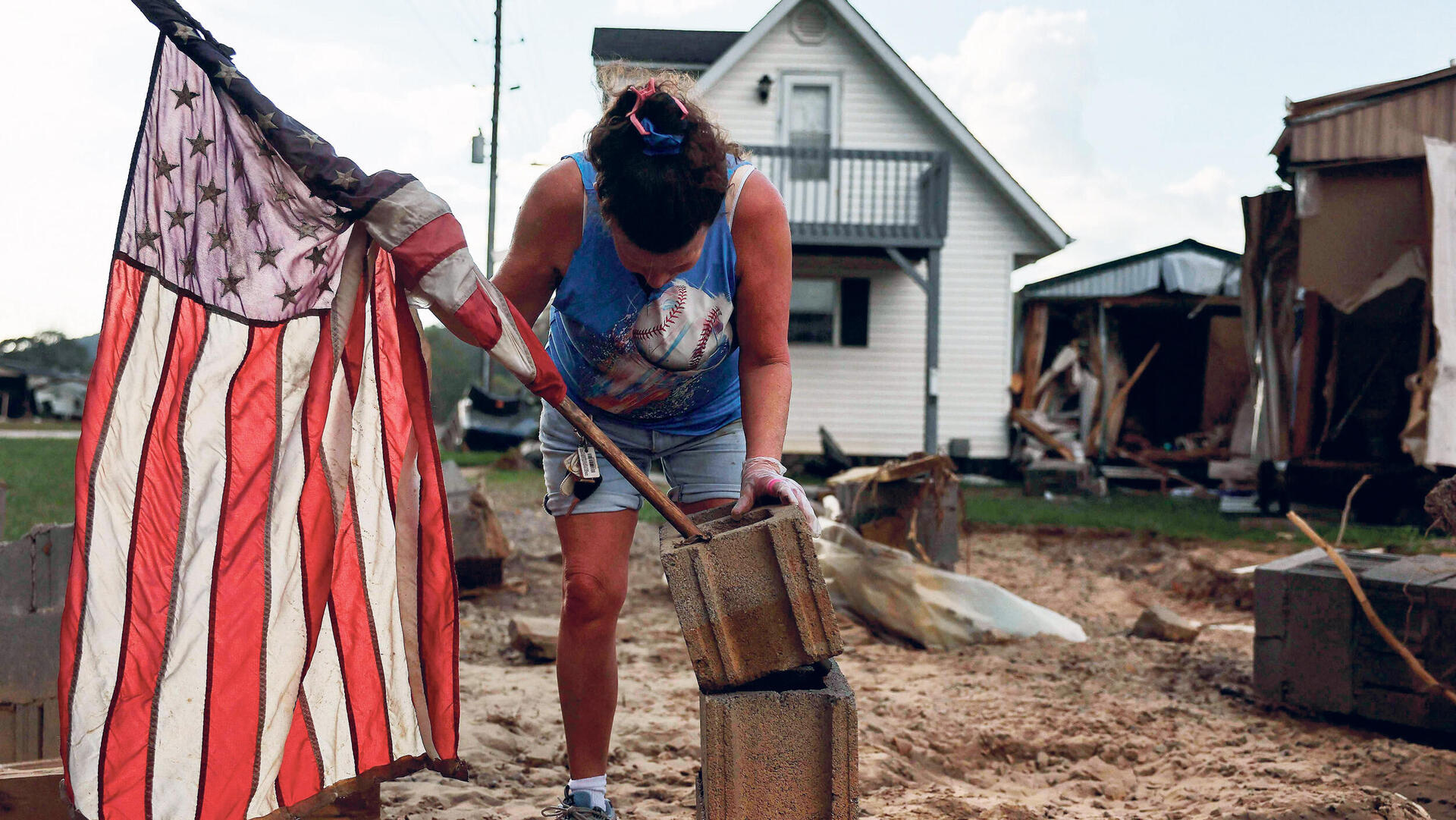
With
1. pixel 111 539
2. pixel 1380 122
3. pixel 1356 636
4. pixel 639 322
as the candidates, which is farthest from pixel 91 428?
pixel 1380 122

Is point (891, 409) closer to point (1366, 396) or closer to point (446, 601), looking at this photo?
point (1366, 396)

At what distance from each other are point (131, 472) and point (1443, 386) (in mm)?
7186

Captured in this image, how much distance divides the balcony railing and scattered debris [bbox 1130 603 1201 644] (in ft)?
30.2

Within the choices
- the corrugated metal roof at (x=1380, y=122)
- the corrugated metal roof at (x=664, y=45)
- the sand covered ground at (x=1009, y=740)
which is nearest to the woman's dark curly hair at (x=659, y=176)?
the sand covered ground at (x=1009, y=740)

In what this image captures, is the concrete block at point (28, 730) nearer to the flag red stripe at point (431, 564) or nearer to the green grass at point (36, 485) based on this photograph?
the green grass at point (36, 485)

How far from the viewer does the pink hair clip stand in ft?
6.93

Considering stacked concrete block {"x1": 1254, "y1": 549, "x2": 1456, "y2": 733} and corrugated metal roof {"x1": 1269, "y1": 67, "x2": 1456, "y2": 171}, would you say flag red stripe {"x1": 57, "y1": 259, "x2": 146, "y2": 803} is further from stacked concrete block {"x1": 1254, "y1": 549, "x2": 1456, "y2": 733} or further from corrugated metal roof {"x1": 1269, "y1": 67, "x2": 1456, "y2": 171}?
corrugated metal roof {"x1": 1269, "y1": 67, "x2": 1456, "y2": 171}

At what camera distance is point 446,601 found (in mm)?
2426

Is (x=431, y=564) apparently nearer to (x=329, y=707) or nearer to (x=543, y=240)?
(x=329, y=707)

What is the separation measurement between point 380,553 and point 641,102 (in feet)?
3.93

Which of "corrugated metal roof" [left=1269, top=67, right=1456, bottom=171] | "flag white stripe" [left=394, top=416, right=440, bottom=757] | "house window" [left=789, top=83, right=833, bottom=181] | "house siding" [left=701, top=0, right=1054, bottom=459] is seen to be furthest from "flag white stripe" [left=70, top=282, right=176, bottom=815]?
"house window" [left=789, top=83, right=833, bottom=181]

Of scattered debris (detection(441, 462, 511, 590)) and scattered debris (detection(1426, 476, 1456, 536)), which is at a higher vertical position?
scattered debris (detection(1426, 476, 1456, 536))

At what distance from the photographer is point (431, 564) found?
7.85 ft

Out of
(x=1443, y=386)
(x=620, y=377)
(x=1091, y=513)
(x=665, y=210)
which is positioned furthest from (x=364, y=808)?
(x=1091, y=513)
